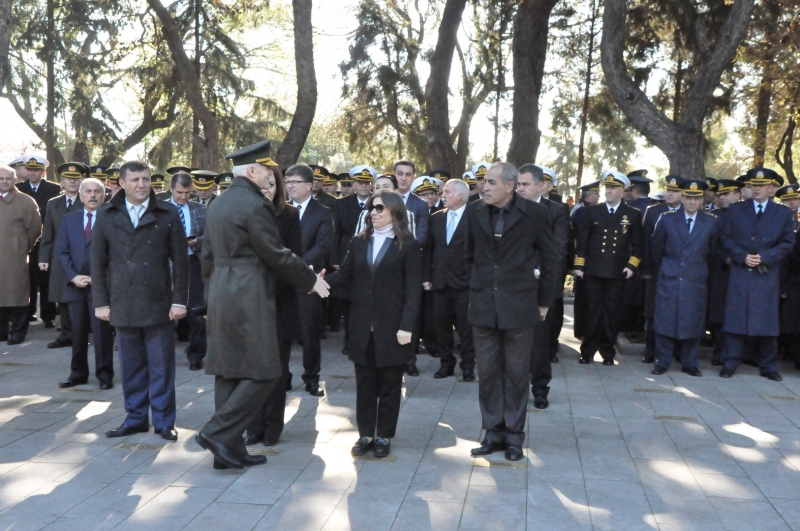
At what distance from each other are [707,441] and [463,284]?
9.65 ft

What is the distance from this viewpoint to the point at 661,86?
19.6 m

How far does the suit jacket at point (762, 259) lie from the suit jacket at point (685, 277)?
0.79ft

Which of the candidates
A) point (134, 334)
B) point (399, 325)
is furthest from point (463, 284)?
point (134, 334)

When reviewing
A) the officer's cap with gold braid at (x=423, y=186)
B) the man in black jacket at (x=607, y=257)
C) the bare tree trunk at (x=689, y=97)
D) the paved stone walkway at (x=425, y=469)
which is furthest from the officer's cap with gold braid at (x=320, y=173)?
the bare tree trunk at (x=689, y=97)

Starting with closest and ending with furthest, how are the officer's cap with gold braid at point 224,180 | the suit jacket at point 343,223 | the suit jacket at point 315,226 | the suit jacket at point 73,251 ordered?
the suit jacket at point 315,226
the suit jacket at point 73,251
the officer's cap with gold braid at point 224,180
the suit jacket at point 343,223

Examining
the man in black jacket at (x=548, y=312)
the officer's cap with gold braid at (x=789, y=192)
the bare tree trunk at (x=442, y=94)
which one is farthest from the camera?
the bare tree trunk at (x=442, y=94)

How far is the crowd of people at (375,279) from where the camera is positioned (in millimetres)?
5316

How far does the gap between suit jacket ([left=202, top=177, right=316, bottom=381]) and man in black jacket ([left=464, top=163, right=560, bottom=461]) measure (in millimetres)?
1258

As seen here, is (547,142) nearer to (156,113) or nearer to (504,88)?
(504,88)

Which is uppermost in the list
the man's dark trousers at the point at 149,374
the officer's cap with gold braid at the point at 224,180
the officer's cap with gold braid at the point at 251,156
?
the officer's cap with gold braid at the point at 224,180

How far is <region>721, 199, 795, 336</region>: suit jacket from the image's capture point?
8727mm

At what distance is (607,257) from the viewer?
9305 millimetres

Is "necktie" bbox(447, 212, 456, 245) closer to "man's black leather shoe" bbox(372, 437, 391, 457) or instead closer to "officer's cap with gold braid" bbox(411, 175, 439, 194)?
"officer's cap with gold braid" bbox(411, 175, 439, 194)

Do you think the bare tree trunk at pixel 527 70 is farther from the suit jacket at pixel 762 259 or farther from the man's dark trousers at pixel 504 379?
the man's dark trousers at pixel 504 379
